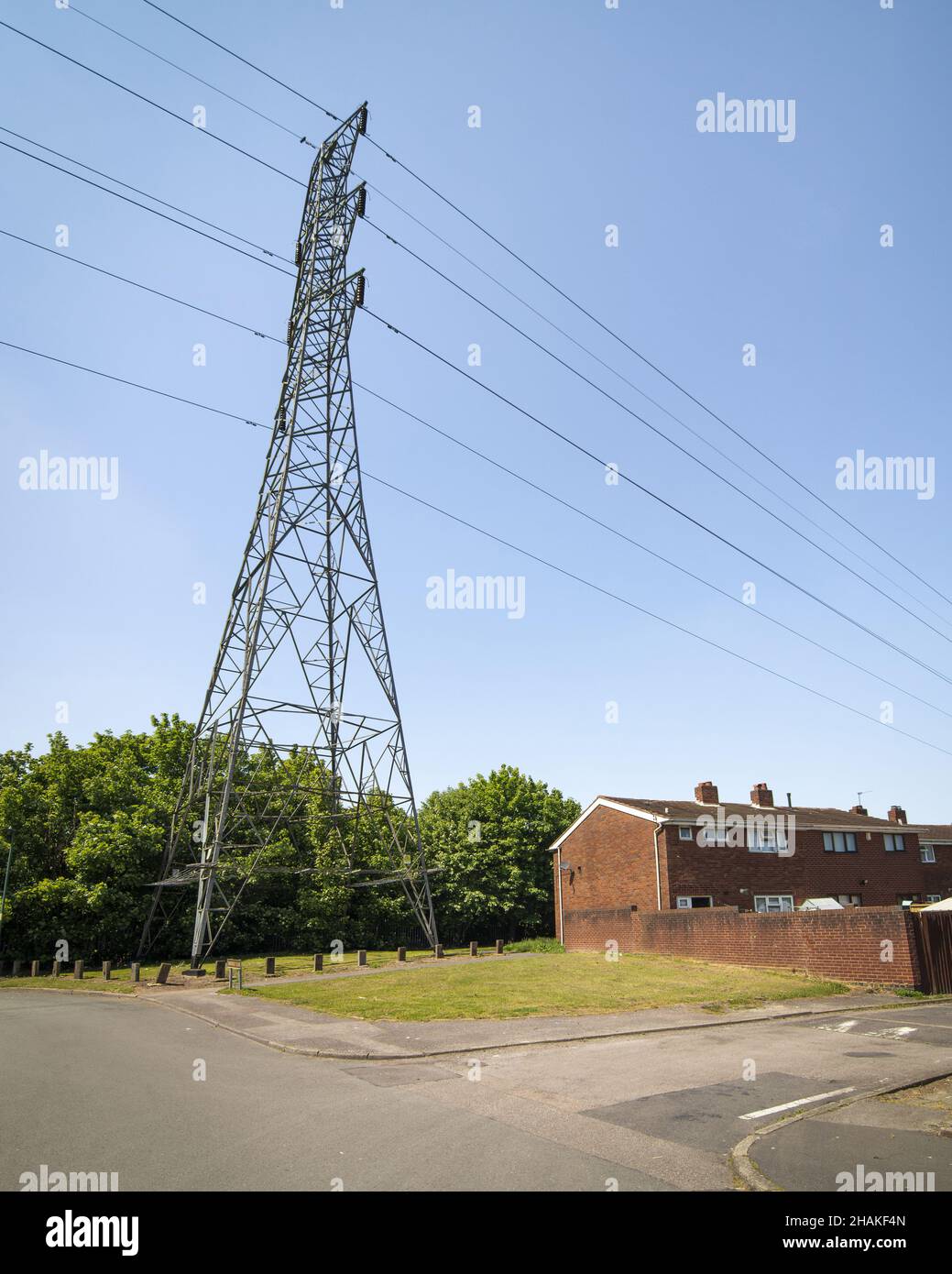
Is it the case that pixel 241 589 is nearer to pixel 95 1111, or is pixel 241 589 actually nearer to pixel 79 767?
pixel 79 767

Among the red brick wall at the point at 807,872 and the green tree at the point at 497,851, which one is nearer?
the red brick wall at the point at 807,872

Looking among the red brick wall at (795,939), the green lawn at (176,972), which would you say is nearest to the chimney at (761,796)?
the red brick wall at (795,939)

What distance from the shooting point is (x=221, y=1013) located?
18000 millimetres

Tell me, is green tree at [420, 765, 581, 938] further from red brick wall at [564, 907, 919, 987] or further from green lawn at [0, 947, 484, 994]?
red brick wall at [564, 907, 919, 987]

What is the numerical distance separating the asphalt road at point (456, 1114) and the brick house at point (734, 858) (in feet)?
67.1

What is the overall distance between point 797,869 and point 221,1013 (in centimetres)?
2897

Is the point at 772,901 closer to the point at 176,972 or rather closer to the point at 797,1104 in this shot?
the point at 176,972

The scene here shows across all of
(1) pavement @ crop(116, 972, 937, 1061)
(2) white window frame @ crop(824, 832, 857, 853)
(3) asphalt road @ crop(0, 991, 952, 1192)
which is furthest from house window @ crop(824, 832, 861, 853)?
(3) asphalt road @ crop(0, 991, 952, 1192)

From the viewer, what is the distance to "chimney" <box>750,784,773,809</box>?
41.0 metres

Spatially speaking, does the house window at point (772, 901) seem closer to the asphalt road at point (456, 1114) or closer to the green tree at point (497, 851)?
the green tree at point (497, 851)

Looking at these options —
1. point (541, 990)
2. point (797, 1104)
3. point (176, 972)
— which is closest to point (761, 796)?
point (541, 990)

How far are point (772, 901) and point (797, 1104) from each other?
29.5 meters

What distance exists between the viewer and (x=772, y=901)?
36.5 meters

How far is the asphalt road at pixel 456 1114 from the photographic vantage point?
6750mm
